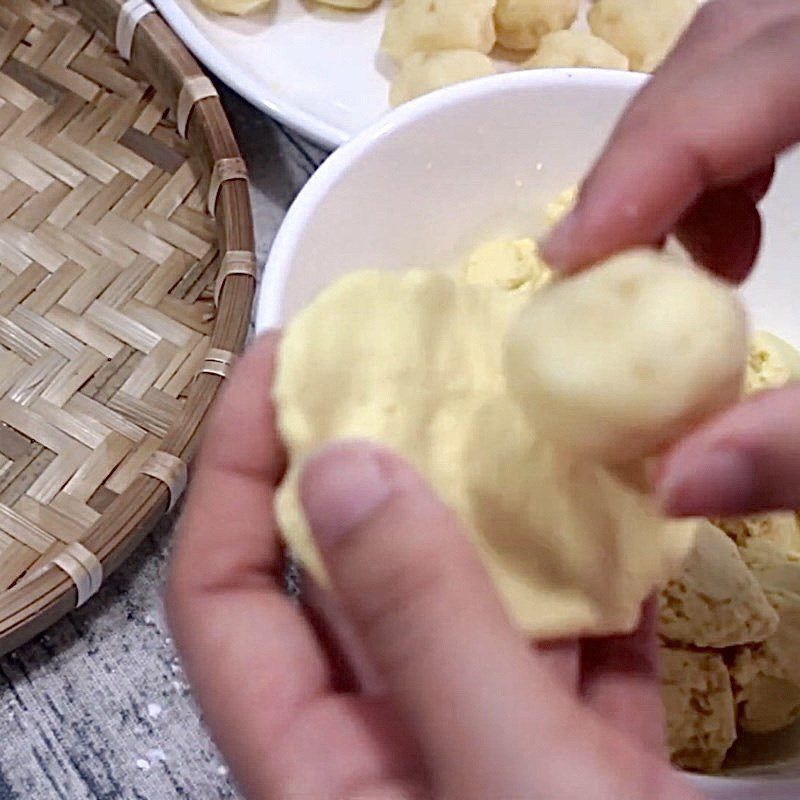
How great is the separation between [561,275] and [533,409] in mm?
95

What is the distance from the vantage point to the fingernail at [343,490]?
14.2 inches

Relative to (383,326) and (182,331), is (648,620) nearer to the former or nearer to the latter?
(383,326)

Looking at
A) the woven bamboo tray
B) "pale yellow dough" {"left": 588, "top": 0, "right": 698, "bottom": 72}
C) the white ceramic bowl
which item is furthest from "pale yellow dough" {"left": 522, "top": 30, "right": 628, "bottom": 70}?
the woven bamboo tray

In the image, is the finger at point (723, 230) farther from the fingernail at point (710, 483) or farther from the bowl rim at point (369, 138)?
the fingernail at point (710, 483)

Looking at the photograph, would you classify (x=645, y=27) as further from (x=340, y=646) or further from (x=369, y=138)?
(x=340, y=646)

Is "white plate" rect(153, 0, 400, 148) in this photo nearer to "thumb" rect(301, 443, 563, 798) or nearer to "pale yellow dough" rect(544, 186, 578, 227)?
"pale yellow dough" rect(544, 186, 578, 227)

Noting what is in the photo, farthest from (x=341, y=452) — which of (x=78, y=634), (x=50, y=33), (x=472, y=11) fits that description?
(x=50, y=33)

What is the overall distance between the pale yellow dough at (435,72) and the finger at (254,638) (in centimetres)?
44

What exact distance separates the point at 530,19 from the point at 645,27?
0.10m

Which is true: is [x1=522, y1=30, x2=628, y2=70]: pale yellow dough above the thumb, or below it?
below

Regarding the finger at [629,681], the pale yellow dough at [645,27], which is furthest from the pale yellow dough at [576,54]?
the finger at [629,681]

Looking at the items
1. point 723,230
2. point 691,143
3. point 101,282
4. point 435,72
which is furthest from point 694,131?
point 101,282

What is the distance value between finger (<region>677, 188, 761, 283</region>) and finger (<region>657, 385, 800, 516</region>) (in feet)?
0.84

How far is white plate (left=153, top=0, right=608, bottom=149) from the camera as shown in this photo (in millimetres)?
888
